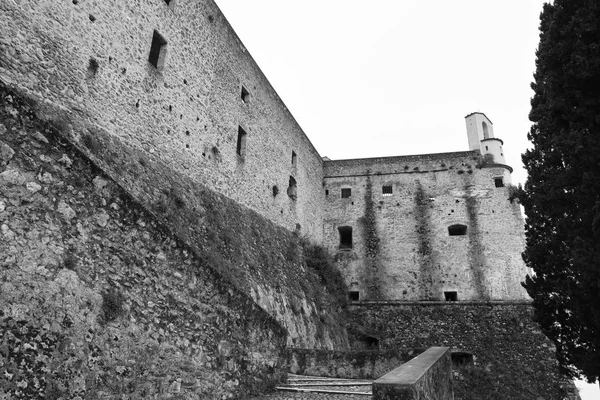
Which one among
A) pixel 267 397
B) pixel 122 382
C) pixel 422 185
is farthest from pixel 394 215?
pixel 122 382

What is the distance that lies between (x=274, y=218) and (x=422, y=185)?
828cm

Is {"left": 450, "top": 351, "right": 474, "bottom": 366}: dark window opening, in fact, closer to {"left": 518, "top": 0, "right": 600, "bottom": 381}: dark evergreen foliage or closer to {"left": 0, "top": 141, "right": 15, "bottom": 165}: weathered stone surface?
{"left": 518, "top": 0, "right": 600, "bottom": 381}: dark evergreen foliage

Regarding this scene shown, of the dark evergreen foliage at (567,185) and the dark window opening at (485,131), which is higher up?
the dark window opening at (485,131)

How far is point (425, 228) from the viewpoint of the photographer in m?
17.9

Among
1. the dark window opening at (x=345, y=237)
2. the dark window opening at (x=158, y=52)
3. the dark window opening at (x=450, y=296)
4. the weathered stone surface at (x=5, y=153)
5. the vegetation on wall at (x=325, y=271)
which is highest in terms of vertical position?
the dark window opening at (x=158, y=52)

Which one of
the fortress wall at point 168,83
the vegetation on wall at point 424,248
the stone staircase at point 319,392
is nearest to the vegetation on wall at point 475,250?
the vegetation on wall at point 424,248

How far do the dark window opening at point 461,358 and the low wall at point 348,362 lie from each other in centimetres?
914

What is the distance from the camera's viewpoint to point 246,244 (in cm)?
1073

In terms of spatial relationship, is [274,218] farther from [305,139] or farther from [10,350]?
[10,350]

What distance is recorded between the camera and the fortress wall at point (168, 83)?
6.25 meters

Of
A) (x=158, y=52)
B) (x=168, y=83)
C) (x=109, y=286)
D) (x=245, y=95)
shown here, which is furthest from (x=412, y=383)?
(x=245, y=95)

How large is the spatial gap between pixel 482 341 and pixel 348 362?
10173 millimetres

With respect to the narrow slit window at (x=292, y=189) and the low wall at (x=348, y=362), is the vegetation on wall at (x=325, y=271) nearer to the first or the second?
the narrow slit window at (x=292, y=189)

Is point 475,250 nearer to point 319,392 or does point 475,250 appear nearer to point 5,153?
point 319,392
